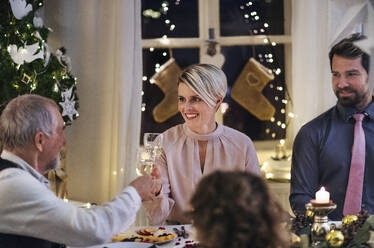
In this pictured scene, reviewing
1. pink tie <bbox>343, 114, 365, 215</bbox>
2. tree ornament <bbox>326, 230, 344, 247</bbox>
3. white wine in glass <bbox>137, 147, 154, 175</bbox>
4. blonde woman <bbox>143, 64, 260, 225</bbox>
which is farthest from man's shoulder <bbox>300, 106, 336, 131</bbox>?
tree ornament <bbox>326, 230, 344, 247</bbox>

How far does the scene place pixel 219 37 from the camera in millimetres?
4219

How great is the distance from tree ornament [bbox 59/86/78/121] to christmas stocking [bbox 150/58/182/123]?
0.80 metres

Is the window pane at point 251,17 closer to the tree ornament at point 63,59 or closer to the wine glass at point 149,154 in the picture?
the tree ornament at point 63,59

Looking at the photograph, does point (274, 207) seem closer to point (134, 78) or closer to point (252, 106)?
point (134, 78)

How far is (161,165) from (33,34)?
3.85 ft

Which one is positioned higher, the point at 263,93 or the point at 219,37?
the point at 219,37

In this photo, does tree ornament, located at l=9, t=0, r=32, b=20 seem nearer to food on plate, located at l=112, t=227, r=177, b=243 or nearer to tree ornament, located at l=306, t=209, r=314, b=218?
food on plate, located at l=112, t=227, r=177, b=243

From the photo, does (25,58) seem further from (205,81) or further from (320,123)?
(320,123)

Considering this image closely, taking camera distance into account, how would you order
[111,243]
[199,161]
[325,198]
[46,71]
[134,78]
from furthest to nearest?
[134,78] < [46,71] < [199,161] < [111,243] < [325,198]

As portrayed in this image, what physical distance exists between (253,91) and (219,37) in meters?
0.51

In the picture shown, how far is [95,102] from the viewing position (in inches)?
153

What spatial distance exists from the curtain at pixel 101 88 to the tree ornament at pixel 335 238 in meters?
2.23

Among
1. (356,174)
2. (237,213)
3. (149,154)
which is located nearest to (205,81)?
(149,154)

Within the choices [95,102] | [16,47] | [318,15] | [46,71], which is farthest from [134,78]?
[318,15]
